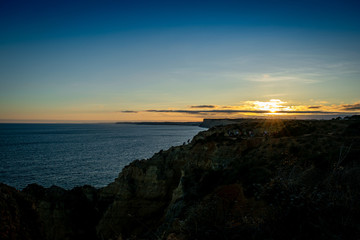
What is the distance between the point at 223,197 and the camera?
14.1 metres

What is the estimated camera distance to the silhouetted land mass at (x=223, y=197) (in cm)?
546

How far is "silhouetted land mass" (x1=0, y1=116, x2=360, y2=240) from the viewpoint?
5465 millimetres

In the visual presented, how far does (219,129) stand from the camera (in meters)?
41.0

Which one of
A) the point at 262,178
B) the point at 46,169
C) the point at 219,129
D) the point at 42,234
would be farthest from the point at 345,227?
the point at 46,169

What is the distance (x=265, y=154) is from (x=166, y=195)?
513 inches

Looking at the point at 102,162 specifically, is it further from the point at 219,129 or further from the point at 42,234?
the point at 42,234

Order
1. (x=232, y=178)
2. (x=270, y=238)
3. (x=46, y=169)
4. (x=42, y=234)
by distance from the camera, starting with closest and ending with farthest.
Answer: (x=270, y=238), (x=42, y=234), (x=232, y=178), (x=46, y=169)

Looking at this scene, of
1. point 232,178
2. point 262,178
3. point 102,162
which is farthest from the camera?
point 102,162

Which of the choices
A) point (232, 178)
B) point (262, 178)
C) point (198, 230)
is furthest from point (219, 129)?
point (198, 230)

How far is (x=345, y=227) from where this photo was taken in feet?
16.8

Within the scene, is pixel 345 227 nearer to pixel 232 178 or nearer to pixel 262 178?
pixel 262 178

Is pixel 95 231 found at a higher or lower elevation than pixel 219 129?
lower

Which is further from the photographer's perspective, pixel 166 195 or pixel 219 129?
pixel 219 129

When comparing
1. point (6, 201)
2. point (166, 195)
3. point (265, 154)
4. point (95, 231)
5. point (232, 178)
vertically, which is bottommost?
point (95, 231)
